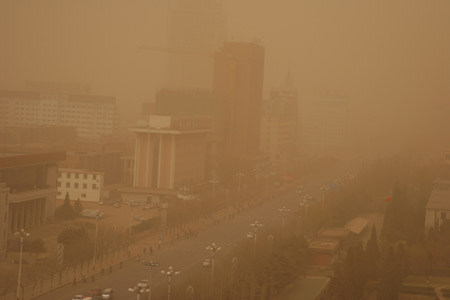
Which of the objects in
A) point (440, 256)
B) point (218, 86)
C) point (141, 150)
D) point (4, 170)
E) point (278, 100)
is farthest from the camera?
point (278, 100)

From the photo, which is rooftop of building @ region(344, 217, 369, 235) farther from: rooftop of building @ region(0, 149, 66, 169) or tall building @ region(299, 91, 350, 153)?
tall building @ region(299, 91, 350, 153)

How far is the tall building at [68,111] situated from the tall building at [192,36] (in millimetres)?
7299

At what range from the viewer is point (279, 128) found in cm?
2312

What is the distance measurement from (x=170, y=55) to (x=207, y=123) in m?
17.2

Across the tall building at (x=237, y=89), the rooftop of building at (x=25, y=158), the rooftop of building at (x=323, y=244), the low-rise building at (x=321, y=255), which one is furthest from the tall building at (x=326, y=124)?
the low-rise building at (x=321, y=255)

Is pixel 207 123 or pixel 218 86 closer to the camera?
pixel 207 123

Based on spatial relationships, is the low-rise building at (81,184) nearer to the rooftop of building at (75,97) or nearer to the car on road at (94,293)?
the car on road at (94,293)

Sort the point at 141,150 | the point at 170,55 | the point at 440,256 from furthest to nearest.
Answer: the point at 170,55 < the point at 141,150 < the point at 440,256

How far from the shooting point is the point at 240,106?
1894cm

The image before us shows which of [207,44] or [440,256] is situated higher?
[207,44]

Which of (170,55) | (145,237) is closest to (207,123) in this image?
(145,237)

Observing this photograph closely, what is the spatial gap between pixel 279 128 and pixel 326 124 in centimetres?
651

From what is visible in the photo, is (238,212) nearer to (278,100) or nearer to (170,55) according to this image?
(278,100)

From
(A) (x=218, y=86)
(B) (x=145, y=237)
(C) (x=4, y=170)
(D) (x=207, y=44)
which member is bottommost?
(B) (x=145, y=237)
